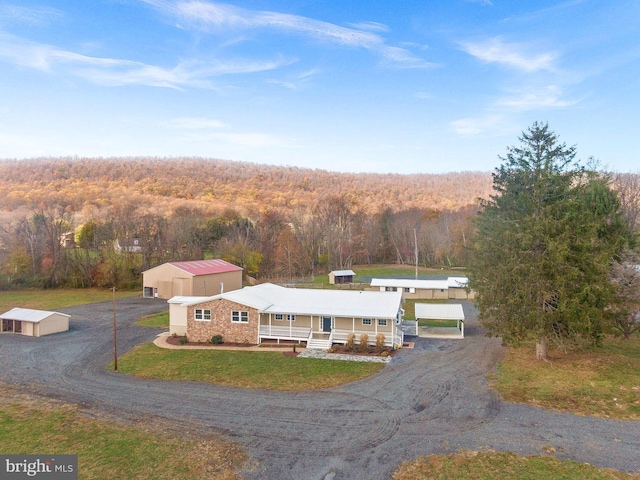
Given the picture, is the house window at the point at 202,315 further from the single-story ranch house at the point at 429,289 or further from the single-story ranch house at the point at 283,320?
the single-story ranch house at the point at 429,289

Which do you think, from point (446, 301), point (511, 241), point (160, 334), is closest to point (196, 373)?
point (160, 334)

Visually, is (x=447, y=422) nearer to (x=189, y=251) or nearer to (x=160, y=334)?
(x=160, y=334)

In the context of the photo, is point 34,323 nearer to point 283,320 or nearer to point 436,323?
point 283,320

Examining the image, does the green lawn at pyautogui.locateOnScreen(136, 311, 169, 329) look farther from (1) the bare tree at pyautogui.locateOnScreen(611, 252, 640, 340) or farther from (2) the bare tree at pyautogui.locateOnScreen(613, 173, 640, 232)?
(2) the bare tree at pyautogui.locateOnScreen(613, 173, 640, 232)

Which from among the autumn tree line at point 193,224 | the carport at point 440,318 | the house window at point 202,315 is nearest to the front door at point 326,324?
the carport at point 440,318

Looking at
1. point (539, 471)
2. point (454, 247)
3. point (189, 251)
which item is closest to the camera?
point (539, 471)

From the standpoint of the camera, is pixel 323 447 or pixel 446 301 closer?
pixel 323 447

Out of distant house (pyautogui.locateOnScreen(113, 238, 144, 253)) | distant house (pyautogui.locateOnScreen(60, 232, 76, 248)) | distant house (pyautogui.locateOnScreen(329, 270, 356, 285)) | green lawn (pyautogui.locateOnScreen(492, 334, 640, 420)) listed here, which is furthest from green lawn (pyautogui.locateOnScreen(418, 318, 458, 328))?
distant house (pyautogui.locateOnScreen(60, 232, 76, 248))
